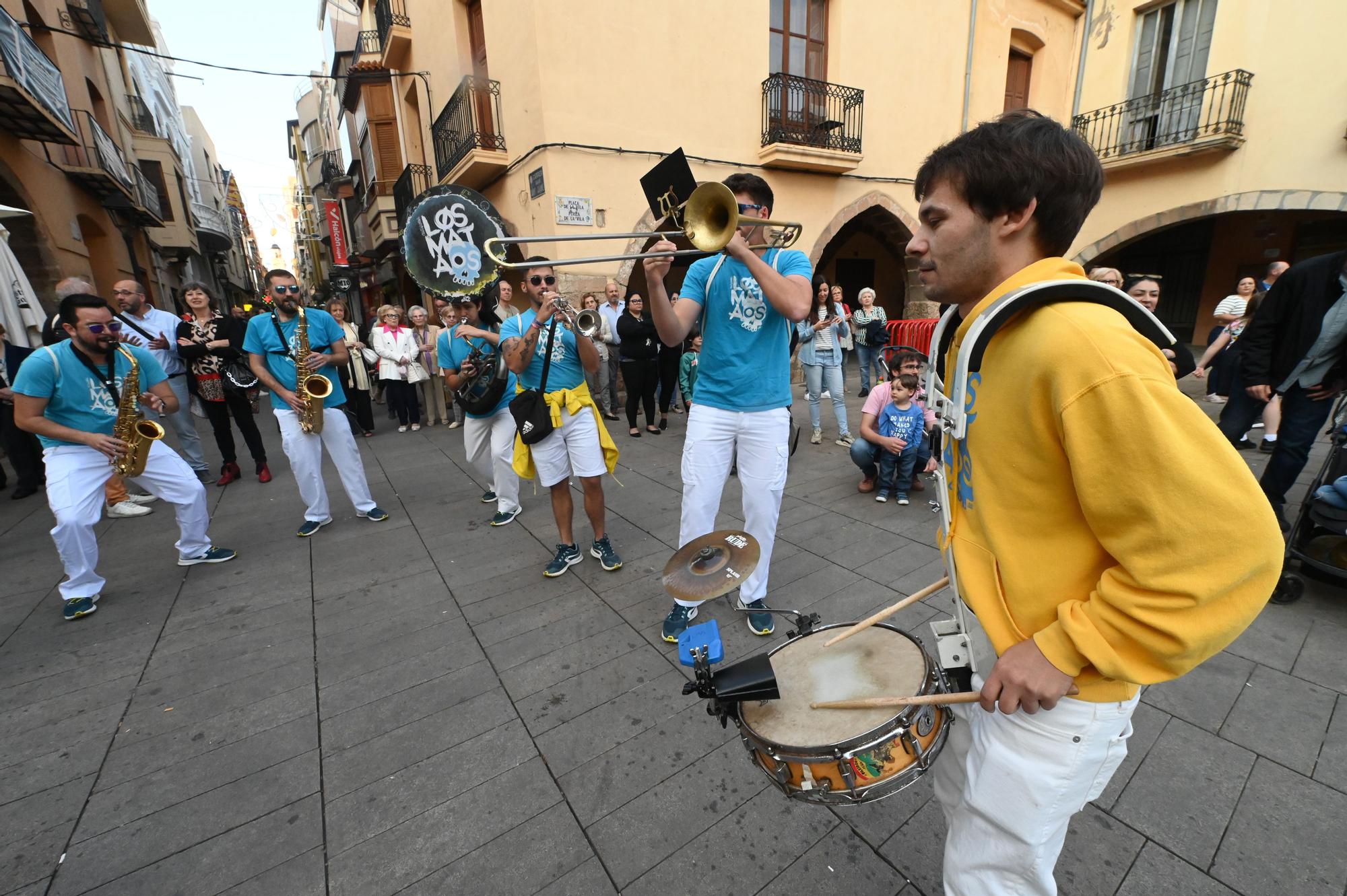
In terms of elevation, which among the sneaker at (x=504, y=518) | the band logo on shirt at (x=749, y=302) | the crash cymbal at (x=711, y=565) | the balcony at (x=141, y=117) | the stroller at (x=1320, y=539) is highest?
the balcony at (x=141, y=117)

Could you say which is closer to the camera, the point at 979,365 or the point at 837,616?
the point at 979,365

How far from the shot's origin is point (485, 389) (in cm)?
434

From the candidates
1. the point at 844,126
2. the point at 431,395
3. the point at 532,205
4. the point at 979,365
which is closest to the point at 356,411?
the point at 431,395

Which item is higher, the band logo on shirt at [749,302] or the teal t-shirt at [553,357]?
the band logo on shirt at [749,302]

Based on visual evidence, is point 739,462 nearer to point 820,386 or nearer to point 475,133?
point 820,386

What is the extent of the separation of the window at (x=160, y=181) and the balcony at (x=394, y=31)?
12.8m

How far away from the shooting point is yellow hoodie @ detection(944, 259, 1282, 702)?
876 millimetres

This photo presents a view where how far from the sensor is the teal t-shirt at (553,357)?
12.4 ft

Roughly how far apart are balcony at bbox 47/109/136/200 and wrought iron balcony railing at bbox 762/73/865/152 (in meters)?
12.2

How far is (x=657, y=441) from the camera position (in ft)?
25.1

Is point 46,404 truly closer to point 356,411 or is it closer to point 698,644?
point 698,644

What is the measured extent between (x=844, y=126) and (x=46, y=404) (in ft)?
39.2

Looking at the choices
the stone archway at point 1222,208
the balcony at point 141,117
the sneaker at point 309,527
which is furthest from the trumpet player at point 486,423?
the balcony at point 141,117

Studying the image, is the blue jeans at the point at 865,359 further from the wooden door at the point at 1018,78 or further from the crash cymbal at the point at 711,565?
the wooden door at the point at 1018,78
